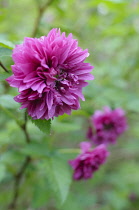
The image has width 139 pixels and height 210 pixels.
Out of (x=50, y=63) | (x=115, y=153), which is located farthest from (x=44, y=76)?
(x=115, y=153)

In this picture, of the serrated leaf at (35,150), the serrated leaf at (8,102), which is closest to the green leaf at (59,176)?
the serrated leaf at (35,150)

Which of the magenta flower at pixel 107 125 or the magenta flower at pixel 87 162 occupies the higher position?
the magenta flower at pixel 107 125

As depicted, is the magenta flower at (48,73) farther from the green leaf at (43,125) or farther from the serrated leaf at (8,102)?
the serrated leaf at (8,102)

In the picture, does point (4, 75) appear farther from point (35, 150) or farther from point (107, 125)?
point (107, 125)

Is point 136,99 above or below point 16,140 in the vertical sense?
above

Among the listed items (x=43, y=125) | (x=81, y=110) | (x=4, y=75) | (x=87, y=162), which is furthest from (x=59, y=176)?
(x=4, y=75)

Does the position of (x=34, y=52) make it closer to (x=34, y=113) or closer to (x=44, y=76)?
(x=44, y=76)

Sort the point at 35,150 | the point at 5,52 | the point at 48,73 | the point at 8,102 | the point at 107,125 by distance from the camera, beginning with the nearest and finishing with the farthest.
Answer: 1. the point at 48,73
2. the point at 5,52
3. the point at 8,102
4. the point at 35,150
5. the point at 107,125
